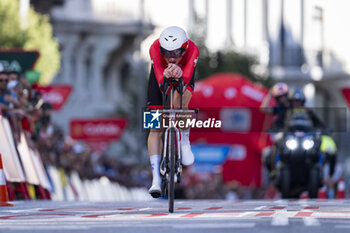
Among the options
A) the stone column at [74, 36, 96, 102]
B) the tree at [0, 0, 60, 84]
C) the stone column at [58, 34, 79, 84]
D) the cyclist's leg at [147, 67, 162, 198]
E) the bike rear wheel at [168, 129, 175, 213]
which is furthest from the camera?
the stone column at [74, 36, 96, 102]

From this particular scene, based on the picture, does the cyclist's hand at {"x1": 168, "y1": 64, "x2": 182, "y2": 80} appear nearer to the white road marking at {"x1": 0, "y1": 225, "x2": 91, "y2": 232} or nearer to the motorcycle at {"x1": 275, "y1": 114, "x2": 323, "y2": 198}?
the white road marking at {"x1": 0, "y1": 225, "x2": 91, "y2": 232}

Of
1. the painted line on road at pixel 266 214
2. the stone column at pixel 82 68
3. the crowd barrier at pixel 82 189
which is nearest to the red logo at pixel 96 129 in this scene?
the crowd barrier at pixel 82 189

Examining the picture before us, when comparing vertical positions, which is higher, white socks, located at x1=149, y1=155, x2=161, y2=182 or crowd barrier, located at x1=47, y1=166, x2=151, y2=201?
white socks, located at x1=149, y1=155, x2=161, y2=182

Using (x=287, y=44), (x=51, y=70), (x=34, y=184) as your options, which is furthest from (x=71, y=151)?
(x=287, y=44)

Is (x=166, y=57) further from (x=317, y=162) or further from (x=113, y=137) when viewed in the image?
(x=113, y=137)

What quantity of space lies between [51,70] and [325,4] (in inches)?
1103

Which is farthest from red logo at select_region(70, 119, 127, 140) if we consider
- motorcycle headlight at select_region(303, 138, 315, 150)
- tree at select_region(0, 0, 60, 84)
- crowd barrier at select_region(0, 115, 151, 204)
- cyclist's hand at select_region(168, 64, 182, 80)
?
cyclist's hand at select_region(168, 64, 182, 80)

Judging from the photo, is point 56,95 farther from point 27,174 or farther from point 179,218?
point 179,218

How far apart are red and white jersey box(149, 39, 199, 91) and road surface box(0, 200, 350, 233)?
1.38 meters

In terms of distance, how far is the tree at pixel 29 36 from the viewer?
41.6 metres

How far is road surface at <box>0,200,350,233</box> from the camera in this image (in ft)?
30.2

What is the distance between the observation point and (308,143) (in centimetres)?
1841

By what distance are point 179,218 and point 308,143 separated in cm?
833

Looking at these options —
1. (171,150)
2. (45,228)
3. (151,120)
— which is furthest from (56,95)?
(45,228)
